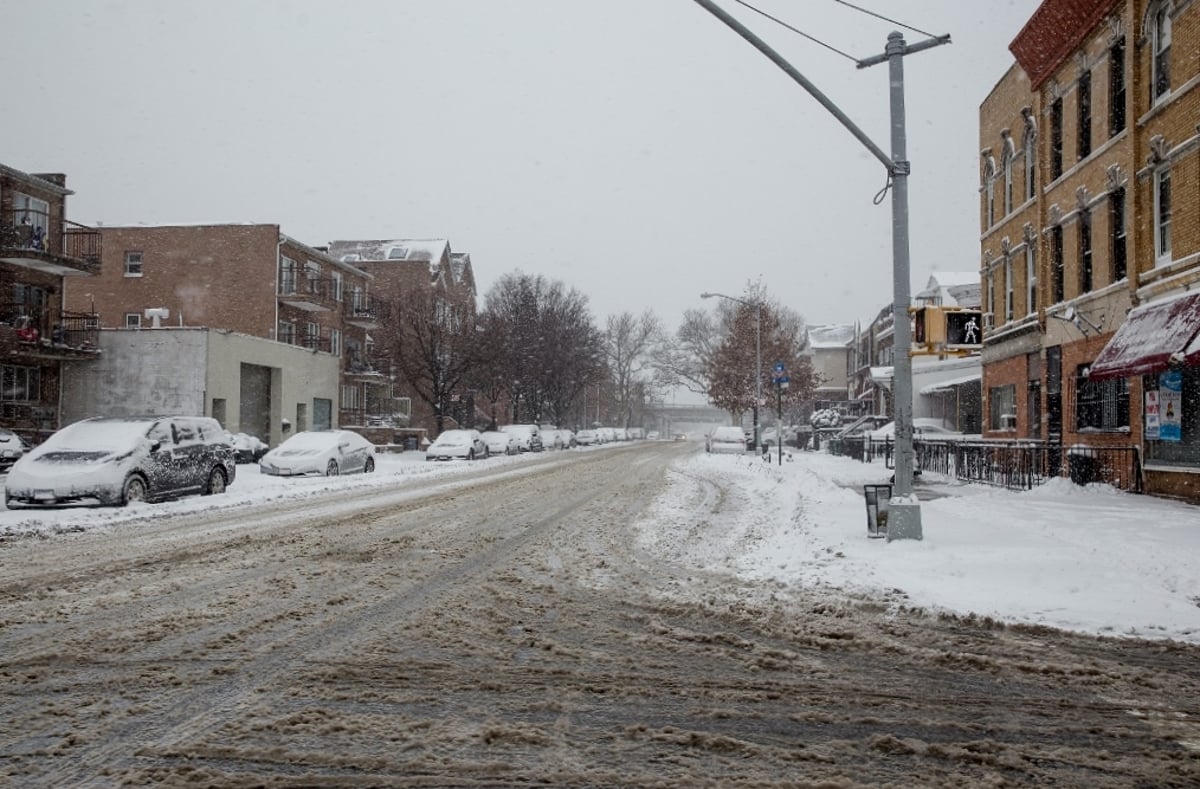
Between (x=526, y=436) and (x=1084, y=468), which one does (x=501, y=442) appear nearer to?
(x=526, y=436)

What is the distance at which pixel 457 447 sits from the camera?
37.5m

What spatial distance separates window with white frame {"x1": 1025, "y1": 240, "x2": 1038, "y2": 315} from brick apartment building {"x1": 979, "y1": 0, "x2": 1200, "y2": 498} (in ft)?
0.19

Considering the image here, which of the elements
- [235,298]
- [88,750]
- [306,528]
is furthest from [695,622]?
[235,298]

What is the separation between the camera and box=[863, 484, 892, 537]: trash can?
10.7m

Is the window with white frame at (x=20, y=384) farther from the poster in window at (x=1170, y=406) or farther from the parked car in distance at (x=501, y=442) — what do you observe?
the poster in window at (x=1170, y=406)

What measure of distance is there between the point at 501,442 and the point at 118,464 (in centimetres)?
3093

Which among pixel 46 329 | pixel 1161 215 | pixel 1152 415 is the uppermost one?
pixel 1161 215

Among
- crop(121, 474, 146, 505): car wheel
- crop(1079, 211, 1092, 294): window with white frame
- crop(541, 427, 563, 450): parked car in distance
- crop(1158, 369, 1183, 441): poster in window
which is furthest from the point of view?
crop(541, 427, 563, 450): parked car in distance

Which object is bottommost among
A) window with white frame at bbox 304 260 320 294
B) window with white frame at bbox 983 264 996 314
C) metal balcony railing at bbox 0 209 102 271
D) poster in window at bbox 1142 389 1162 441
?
poster in window at bbox 1142 389 1162 441

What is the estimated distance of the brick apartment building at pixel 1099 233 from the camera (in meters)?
15.4

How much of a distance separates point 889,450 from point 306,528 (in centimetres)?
2134

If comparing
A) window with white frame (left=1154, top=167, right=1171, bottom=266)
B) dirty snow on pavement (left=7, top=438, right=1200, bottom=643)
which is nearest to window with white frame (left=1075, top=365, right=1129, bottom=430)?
dirty snow on pavement (left=7, top=438, right=1200, bottom=643)

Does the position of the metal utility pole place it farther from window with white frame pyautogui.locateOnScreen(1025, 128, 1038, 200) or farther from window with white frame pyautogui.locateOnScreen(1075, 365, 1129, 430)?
window with white frame pyautogui.locateOnScreen(1025, 128, 1038, 200)

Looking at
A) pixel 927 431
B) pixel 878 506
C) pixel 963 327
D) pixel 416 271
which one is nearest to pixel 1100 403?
pixel 963 327
